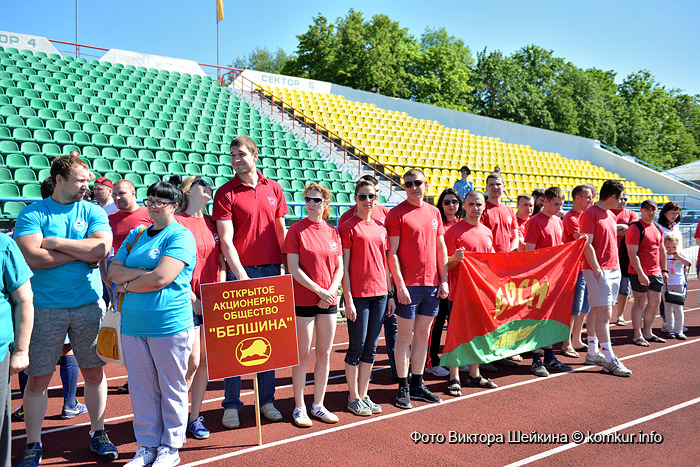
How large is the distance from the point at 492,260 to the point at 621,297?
4.54 metres

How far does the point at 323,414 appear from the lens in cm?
461

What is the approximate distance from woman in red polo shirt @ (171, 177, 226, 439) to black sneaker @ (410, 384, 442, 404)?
212cm

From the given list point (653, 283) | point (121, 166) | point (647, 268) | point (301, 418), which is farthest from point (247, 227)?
point (121, 166)

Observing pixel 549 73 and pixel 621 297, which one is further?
pixel 549 73

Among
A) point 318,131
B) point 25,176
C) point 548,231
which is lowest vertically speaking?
point 548,231

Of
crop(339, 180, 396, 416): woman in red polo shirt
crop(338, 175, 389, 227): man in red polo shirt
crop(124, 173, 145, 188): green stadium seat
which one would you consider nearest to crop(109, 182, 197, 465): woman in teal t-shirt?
crop(339, 180, 396, 416): woman in red polo shirt

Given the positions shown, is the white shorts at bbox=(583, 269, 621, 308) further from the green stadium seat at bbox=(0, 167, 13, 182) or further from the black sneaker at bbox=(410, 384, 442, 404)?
the green stadium seat at bbox=(0, 167, 13, 182)

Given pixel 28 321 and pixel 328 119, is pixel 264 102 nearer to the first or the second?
pixel 328 119

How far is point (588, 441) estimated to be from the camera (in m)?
4.22

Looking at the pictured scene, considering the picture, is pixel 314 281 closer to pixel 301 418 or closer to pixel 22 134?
pixel 301 418

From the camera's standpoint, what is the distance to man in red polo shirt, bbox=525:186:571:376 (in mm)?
6267

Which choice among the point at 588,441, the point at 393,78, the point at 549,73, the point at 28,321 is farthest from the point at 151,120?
the point at 549,73

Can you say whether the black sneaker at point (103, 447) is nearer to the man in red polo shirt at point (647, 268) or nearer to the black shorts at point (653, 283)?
the man in red polo shirt at point (647, 268)

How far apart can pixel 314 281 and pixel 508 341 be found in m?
2.83
